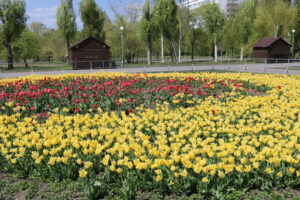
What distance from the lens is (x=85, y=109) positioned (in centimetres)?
805

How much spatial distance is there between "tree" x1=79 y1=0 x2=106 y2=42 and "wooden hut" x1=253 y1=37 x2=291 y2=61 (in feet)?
95.8

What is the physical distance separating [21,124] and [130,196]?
3019mm

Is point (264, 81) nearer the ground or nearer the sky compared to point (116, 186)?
nearer the sky

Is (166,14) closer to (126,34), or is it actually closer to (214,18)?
(214,18)

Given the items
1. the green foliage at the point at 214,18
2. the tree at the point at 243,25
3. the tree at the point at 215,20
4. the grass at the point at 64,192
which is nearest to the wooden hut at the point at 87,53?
the tree at the point at 215,20

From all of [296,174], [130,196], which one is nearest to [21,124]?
[130,196]

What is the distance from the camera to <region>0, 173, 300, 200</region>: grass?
3588 millimetres

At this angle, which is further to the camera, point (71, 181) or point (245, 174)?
point (71, 181)

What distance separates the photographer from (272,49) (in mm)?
45000

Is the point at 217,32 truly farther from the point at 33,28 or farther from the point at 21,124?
the point at 33,28

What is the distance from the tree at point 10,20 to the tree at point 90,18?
9.88m

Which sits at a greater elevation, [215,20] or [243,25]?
[215,20]

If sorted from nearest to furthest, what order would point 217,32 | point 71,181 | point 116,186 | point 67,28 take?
point 116,186
point 71,181
point 67,28
point 217,32

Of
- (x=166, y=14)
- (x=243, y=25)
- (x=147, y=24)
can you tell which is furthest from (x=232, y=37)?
(x=147, y=24)
